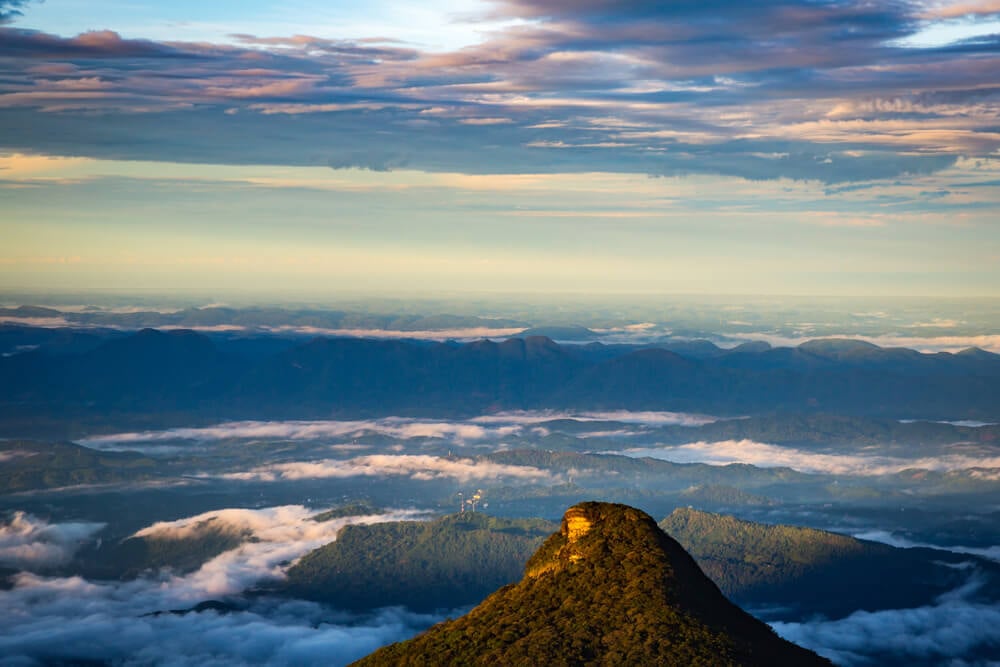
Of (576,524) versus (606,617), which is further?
(576,524)

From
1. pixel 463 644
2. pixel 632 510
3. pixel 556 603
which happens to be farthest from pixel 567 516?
pixel 463 644

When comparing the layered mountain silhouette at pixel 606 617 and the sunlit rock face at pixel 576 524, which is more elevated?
the sunlit rock face at pixel 576 524

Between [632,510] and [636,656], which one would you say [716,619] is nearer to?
[636,656]

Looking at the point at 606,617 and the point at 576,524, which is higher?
the point at 576,524

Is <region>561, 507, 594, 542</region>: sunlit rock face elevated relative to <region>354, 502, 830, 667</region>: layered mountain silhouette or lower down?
elevated

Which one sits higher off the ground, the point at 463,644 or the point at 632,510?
the point at 632,510

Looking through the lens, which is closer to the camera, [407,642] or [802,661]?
[802,661]

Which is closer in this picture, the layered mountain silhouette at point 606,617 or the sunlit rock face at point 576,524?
the layered mountain silhouette at point 606,617

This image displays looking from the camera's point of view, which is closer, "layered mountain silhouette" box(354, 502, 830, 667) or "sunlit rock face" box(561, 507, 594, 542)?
"layered mountain silhouette" box(354, 502, 830, 667)
